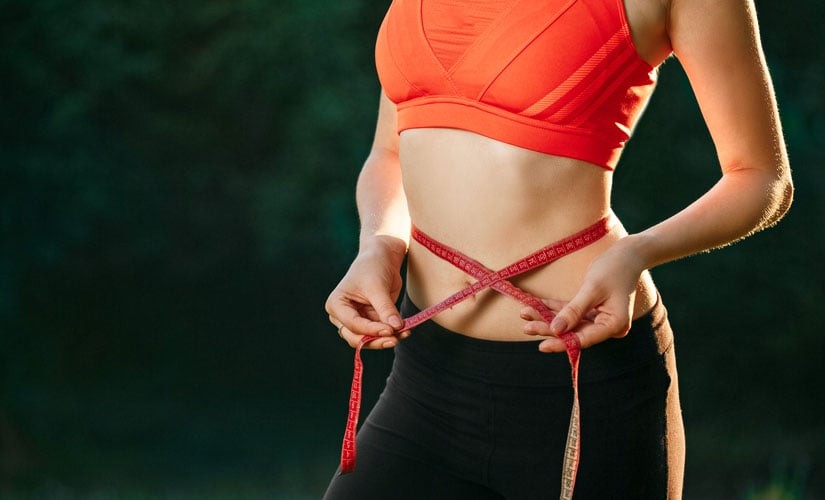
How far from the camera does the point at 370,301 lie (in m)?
1.62

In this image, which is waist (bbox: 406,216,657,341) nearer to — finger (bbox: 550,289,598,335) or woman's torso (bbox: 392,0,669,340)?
woman's torso (bbox: 392,0,669,340)

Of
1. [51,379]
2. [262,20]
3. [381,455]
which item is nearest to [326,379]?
[51,379]

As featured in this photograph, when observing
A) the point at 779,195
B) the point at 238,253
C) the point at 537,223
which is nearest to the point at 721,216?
the point at 779,195

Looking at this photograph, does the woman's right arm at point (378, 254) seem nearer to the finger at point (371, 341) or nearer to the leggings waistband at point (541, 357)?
the finger at point (371, 341)

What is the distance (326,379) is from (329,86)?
104 centimetres

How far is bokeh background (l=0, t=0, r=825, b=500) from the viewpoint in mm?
4012

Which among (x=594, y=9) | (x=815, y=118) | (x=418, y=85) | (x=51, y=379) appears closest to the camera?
(x=594, y=9)

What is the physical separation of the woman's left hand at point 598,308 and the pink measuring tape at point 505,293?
0.07 m

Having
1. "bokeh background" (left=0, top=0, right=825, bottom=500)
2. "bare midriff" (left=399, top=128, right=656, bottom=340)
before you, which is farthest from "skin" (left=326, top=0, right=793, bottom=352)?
"bokeh background" (left=0, top=0, right=825, bottom=500)

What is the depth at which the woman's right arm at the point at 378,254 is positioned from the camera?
5.23 ft

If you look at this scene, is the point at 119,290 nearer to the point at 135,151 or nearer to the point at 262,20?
the point at 135,151

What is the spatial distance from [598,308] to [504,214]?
266mm

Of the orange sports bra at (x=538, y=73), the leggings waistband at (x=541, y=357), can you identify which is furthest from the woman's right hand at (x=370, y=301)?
the orange sports bra at (x=538, y=73)

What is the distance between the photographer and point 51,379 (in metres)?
4.25
